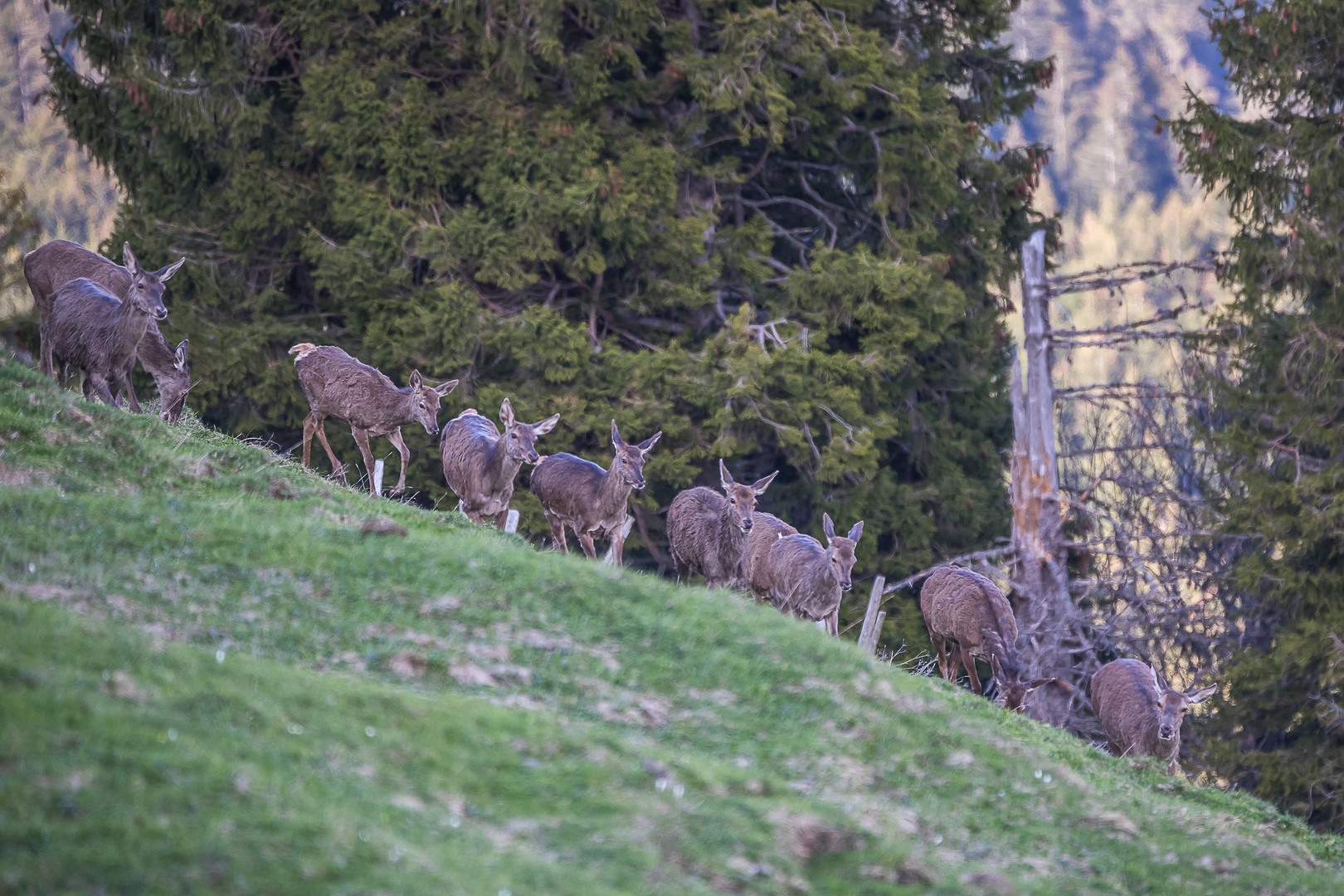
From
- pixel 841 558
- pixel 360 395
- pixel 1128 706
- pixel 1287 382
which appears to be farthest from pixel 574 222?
pixel 1287 382

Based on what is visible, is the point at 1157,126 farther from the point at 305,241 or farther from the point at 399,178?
the point at 305,241

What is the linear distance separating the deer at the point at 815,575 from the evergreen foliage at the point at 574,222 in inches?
176

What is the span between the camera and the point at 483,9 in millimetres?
21594

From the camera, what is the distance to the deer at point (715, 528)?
14406mm

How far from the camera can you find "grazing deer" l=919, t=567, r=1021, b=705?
15.9 metres

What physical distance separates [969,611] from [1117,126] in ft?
433

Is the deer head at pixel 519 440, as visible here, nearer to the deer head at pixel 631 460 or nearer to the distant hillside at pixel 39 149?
the deer head at pixel 631 460

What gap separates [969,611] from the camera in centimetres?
1630

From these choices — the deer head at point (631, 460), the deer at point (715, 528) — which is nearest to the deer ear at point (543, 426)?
the deer head at point (631, 460)

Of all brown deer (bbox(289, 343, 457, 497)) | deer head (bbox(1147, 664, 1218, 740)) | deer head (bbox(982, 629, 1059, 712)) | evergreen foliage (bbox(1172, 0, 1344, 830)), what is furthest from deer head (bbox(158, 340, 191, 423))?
evergreen foliage (bbox(1172, 0, 1344, 830))

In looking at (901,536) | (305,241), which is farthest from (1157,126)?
(305,241)

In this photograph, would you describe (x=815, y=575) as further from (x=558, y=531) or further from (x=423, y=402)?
(x=423, y=402)

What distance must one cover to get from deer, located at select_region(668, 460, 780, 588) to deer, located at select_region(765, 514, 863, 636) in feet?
2.27

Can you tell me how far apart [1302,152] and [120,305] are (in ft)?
55.1
